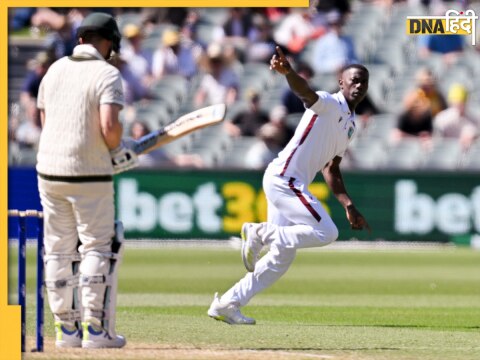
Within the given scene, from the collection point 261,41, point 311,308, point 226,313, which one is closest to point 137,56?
point 261,41

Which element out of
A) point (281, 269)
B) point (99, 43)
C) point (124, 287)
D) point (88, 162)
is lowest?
point (124, 287)

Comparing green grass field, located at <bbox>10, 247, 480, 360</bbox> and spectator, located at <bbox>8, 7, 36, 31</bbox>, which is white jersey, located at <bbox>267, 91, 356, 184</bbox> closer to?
green grass field, located at <bbox>10, 247, 480, 360</bbox>

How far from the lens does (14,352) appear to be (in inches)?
275

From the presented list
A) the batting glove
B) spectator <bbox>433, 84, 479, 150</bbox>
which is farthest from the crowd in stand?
the batting glove

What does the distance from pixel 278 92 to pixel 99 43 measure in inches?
588

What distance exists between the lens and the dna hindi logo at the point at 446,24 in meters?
22.5

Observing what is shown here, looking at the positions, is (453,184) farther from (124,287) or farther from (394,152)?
(124,287)

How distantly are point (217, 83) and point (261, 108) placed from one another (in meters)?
0.98

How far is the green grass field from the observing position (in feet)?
25.8

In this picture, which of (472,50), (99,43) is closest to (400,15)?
(472,50)

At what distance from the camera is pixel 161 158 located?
20.7 metres

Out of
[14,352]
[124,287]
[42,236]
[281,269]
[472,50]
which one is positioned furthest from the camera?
[472,50]

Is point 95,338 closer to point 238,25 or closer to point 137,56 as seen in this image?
point 137,56

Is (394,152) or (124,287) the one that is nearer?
(124,287)
